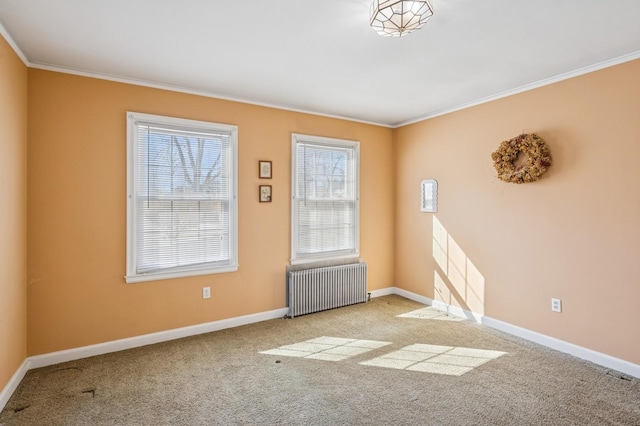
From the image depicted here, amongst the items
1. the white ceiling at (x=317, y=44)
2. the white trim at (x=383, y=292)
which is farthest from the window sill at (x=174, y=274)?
the white trim at (x=383, y=292)

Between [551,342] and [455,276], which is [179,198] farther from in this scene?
[551,342]

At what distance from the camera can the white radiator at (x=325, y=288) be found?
13.9 ft

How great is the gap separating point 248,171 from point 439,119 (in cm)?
258

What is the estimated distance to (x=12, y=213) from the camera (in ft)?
8.52

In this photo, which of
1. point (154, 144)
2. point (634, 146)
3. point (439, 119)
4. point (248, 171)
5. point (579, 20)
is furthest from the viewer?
point (439, 119)

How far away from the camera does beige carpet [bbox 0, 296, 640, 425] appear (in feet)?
7.50

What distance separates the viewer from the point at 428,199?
4.70 m

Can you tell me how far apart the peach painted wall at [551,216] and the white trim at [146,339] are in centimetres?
238

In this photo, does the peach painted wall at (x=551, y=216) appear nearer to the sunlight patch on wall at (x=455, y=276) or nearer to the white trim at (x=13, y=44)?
the sunlight patch on wall at (x=455, y=276)

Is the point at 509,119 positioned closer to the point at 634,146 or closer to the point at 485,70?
the point at 485,70

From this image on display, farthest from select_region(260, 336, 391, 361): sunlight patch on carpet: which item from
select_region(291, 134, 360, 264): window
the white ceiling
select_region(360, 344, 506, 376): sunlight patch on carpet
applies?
the white ceiling

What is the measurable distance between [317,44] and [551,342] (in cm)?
350

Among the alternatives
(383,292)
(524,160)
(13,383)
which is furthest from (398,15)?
(383,292)

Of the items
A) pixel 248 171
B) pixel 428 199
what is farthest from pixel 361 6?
pixel 428 199
